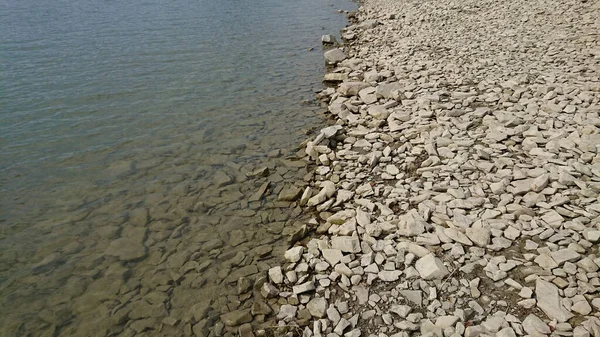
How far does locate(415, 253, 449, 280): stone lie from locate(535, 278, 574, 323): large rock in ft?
3.68

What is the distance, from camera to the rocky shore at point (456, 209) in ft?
15.9

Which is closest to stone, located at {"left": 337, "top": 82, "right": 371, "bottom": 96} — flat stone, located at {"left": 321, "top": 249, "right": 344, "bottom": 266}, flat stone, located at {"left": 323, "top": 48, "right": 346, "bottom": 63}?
flat stone, located at {"left": 323, "top": 48, "right": 346, "bottom": 63}

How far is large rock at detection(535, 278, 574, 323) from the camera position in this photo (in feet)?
Answer: 14.3

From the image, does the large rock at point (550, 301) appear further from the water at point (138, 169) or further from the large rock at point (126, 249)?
the large rock at point (126, 249)

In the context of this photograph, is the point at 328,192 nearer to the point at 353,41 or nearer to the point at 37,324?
→ the point at 37,324

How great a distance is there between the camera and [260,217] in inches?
306

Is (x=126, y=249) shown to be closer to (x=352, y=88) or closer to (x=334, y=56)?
(x=352, y=88)

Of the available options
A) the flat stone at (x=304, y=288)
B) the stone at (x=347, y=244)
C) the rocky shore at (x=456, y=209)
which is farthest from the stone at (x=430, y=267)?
the flat stone at (x=304, y=288)

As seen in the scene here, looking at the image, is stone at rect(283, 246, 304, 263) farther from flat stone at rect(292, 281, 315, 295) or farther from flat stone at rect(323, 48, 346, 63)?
flat stone at rect(323, 48, 346, 63)

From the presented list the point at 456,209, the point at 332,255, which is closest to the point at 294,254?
the point at 332,255

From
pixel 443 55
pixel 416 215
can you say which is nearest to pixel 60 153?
pixel 416 215

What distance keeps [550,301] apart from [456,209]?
211 cm

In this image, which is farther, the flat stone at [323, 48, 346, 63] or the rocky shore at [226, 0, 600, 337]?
the flat stone at [323, 48, 346, 63]

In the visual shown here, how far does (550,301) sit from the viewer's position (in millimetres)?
4551
